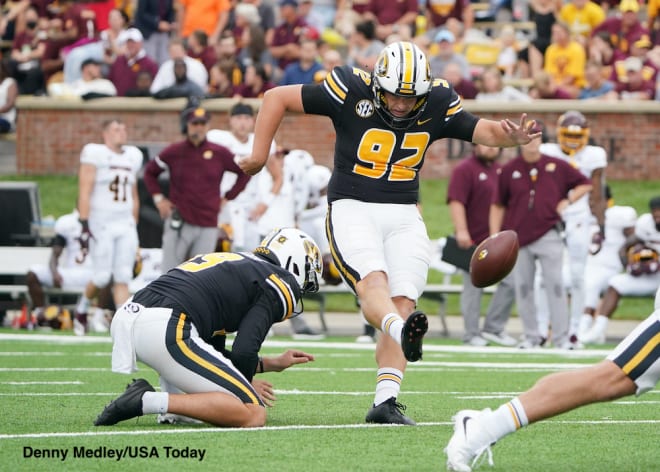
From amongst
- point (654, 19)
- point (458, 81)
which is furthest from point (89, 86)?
point (654, 19)

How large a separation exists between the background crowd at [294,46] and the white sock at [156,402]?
11.5m

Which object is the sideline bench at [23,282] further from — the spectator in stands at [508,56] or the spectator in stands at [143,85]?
the spectator in stands at [508,56]

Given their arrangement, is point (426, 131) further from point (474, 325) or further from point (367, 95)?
point (474, 325)

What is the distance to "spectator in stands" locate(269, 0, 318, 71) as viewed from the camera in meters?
19.7

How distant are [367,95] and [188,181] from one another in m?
6.41

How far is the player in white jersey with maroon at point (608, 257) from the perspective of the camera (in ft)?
47.1

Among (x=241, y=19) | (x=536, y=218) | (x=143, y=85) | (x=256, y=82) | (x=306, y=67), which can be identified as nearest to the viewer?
(x=536, y=218)

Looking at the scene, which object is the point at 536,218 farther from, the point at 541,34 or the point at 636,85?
the point at 541,34

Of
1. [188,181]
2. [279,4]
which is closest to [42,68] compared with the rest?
[279,4]

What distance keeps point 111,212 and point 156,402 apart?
7770mm

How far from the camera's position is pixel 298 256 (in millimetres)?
6688

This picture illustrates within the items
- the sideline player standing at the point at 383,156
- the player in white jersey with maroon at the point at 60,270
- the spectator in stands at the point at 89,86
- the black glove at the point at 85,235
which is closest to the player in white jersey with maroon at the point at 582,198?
the black glove at the point at 85,235

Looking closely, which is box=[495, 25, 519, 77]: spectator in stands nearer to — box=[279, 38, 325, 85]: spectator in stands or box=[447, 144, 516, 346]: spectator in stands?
box=[279, 38, 325, 85]: spectator in stands

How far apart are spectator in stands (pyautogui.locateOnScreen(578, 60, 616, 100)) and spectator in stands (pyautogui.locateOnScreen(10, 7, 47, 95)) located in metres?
7.89
